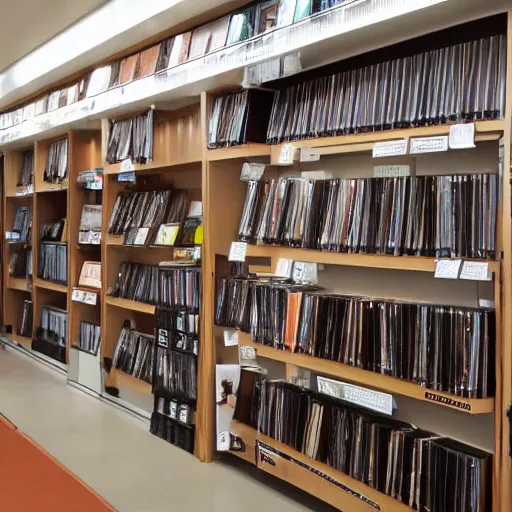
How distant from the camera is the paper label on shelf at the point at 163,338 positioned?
140 inches

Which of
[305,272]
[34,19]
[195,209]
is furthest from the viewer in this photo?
[34,19]

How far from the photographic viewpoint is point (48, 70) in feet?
14.4

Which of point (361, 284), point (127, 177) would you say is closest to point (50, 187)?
point (127, 177)

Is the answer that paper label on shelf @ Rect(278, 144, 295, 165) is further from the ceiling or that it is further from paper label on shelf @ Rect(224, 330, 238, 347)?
the ceiling

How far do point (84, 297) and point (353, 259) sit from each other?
2.76 meters

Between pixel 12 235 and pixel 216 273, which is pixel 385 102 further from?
pixel 12 235

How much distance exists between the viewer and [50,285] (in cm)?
527

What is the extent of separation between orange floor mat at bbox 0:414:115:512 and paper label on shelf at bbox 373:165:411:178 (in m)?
1.66

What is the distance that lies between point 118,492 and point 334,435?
1031 mm

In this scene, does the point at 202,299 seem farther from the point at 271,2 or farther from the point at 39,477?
the point at 271,2

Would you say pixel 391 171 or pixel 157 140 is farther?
pixel 157 140

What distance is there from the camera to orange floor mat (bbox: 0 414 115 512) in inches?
91.7

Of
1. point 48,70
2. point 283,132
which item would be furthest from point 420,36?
point 48,70

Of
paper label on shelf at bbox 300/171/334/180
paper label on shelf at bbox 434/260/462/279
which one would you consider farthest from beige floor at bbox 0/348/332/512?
paper label on shelf at bbox 300/171/334/180
